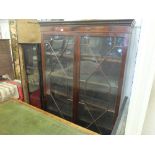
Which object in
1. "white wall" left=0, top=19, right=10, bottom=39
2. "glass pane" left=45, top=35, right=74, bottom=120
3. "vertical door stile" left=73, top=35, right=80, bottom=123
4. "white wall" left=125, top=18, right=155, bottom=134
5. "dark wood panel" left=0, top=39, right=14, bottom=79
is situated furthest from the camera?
"white wall" left=0, top=19, right=10, bottom=39

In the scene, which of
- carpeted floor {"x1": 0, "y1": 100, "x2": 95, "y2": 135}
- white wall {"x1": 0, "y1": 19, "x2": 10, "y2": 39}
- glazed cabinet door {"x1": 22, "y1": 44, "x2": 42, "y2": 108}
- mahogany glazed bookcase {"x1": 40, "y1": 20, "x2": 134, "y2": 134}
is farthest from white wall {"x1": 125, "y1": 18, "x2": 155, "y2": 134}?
white wall {"x1": 0, "y1": 19, "x2": 10, "y2": 39}

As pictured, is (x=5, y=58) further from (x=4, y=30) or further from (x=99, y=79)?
(x=99, y=79)

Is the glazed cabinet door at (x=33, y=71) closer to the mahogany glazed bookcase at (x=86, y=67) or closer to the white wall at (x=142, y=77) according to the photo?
the mahogany glazed bookcase at (x=86, y=67)

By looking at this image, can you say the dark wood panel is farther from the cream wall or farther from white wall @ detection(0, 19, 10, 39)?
the cream wall

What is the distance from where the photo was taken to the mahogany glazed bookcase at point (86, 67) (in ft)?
4.43

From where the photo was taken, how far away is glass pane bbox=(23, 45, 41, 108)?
212cm

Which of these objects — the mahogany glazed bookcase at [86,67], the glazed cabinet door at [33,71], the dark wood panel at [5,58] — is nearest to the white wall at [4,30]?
the dark wood panel at [5,58]

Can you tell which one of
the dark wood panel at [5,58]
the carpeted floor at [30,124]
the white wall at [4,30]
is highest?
the white wall at [4,30]

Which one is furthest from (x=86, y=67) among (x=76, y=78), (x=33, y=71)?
(x=33, y=71)

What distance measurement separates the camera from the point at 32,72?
2.26 metres

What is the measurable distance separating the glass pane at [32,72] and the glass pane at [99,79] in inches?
32.7

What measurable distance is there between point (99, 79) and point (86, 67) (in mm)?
206
